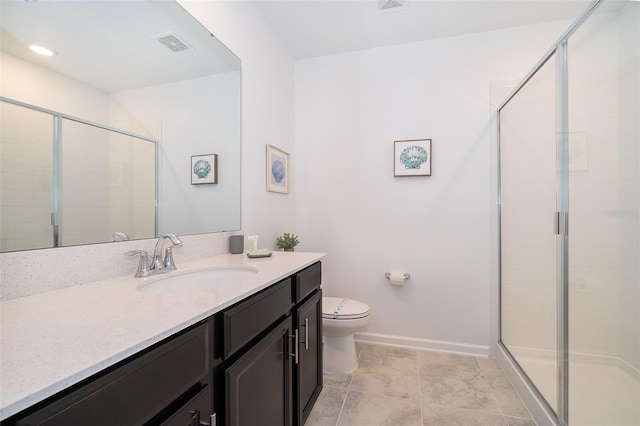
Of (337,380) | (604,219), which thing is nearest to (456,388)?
(337,380)

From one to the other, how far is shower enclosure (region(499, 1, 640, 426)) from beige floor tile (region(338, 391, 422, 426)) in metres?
0.64

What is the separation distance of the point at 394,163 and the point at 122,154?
189 centimetres

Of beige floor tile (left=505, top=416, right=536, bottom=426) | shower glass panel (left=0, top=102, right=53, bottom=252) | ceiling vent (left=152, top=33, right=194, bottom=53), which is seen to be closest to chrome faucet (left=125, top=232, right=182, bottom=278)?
shower glass panel (left=0, top=102, right=53, bottom=252)

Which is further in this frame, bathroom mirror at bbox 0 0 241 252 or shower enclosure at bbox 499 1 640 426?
shower enclosure at bbox 499 1 640 426

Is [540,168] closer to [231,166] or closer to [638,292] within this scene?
[638,292]

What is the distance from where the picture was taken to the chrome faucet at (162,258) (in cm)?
111

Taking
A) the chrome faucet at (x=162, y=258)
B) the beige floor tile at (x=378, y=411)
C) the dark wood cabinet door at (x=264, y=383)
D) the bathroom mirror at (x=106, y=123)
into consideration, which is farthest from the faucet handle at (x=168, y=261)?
the beige floor tile at (x=378, y=411)

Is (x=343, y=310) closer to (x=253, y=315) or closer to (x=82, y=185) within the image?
(x=253, y=315)

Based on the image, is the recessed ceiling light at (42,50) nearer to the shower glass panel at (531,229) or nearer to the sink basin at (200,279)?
the sink basin at (200,279)

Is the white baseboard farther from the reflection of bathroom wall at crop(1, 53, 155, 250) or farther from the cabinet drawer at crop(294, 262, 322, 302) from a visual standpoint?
the reflection of bathroom wall at crop(1, 53, 155, 250)

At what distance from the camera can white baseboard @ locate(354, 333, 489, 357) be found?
220cm

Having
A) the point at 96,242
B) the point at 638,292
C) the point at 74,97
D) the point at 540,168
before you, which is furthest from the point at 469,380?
the point at 74,97

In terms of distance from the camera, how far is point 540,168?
5.51ft

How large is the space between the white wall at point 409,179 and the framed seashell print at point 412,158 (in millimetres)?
60
